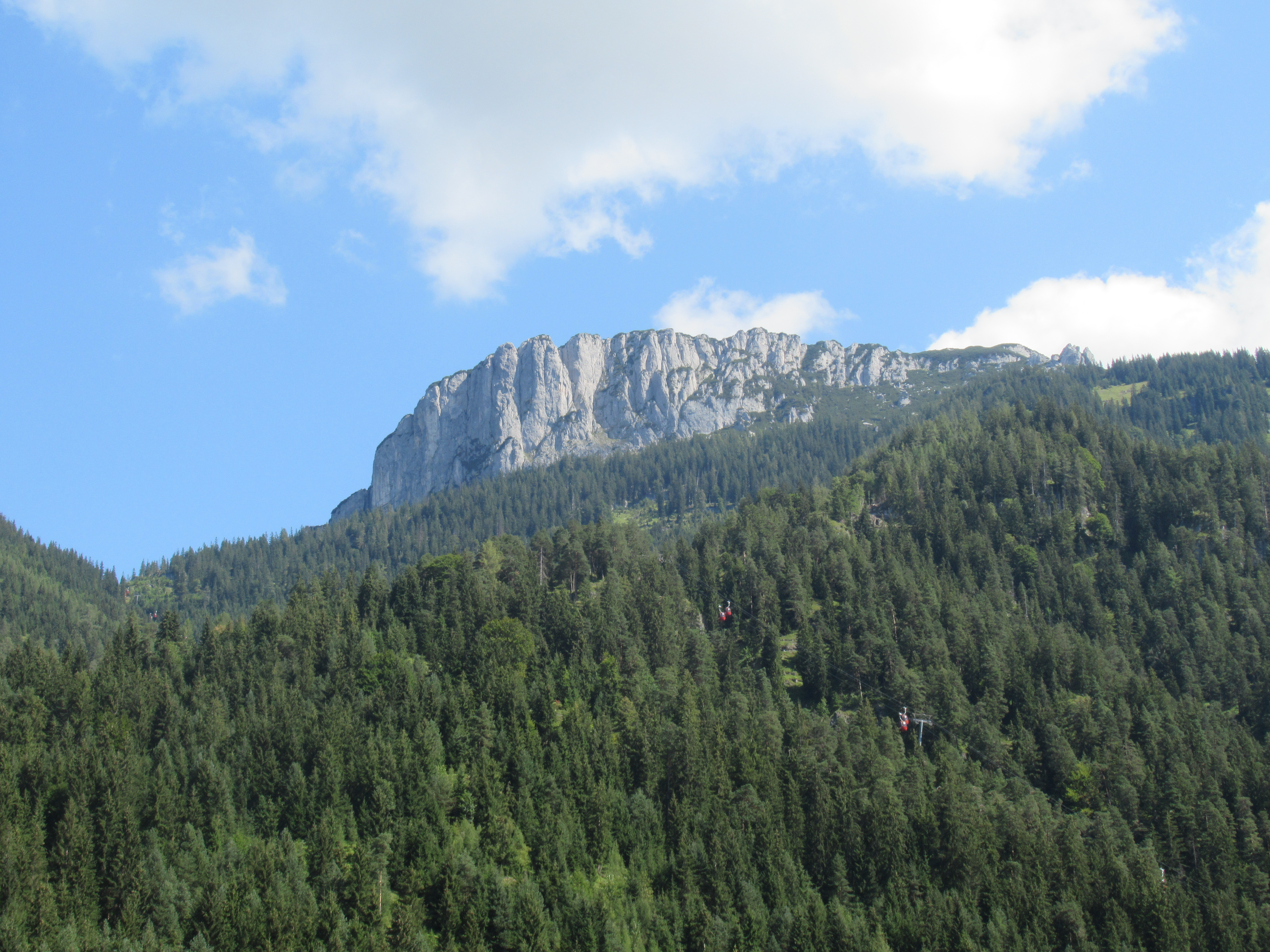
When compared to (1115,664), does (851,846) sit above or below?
below

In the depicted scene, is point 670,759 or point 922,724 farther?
point 922,724

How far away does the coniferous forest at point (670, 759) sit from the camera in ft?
259

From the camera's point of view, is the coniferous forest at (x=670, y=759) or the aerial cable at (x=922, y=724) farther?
the aerial cable at (x=922, y=724)

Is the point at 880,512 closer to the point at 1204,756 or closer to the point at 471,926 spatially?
the point at 1204,756

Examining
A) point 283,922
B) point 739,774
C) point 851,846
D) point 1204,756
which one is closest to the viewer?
point 283,922

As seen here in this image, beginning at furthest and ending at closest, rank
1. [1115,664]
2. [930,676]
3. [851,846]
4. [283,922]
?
[1115,664], [930,676], [851,846], [283,922]

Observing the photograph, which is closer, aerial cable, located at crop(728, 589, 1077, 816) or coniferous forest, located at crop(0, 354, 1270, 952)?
coniferous forest, located at crop(0, 354, 1270, 952)

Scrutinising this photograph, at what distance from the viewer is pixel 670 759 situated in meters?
101

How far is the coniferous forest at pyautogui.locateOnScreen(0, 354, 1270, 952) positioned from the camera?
78.8 m

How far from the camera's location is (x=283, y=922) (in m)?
70.9

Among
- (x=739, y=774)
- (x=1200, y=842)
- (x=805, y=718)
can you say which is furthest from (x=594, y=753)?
(x=1200, y=842)

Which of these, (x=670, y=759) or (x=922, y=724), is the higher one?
(x=670, y=759)

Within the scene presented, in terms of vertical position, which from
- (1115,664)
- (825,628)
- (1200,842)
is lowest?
(1200,842)

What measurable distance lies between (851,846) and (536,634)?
50407mm
